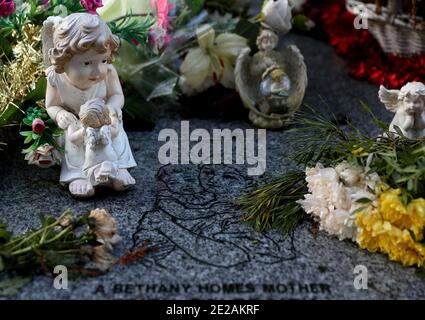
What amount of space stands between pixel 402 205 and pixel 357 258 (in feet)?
0.46

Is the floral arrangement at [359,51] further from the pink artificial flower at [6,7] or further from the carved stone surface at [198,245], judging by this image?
the pink artificial flower at [6,7]

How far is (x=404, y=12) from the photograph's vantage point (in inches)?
74.5

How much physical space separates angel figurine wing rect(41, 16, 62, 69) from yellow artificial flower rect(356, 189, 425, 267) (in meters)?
0.72

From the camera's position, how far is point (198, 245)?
1.14 meters

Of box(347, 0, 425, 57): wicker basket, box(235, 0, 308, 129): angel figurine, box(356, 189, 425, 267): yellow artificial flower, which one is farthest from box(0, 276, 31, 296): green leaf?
box(347, 0, 425, 57): wicker basket

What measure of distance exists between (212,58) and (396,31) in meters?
0.59

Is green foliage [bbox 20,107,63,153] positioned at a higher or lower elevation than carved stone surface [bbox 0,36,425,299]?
higher

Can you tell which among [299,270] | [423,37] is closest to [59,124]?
[299,270]

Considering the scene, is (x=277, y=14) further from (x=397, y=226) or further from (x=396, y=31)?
(x=397, y=226)

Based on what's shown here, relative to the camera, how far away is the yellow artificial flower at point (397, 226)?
3.35 feet

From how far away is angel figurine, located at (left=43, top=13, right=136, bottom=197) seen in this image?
47.3 inches

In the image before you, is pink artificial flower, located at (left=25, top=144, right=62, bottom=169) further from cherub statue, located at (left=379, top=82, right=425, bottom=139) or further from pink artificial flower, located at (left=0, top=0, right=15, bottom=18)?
cherub statue, located at (left=379, top=82, right=425, bottom=139)
